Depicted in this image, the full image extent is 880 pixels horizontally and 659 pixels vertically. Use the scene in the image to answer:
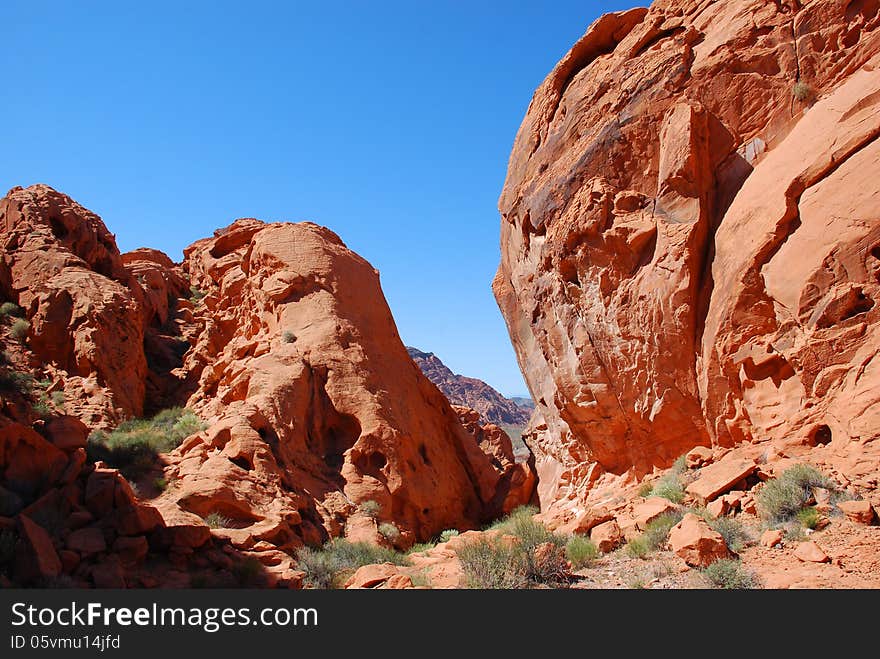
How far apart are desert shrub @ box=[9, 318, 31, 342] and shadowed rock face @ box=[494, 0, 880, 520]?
14145mm

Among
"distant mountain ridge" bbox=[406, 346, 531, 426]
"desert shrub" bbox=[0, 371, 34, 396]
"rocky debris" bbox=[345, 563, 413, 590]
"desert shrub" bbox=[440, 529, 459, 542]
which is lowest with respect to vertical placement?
"rocky debris" bbox=[345, 563, 413, 590]

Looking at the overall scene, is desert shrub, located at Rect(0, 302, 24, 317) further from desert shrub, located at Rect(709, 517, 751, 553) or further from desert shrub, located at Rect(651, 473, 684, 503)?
desert shrub, located at Rect(709, 517, 751, 553)

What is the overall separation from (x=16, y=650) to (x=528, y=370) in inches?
549

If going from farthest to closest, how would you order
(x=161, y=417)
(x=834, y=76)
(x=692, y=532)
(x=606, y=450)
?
(x=161, y=417) → (x=606, y=450) → (x=834, y=76) → (x=692, y=532)

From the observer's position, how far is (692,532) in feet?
22.4

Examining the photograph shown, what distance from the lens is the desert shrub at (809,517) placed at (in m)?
6.54

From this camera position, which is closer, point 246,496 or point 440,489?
point 246,496

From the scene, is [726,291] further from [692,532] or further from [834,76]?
[692,532]

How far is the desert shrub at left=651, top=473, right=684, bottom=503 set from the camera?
9.15 metres

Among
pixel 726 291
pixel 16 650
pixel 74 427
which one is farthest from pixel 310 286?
pixel 16 650

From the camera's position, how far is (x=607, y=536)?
8305 mm

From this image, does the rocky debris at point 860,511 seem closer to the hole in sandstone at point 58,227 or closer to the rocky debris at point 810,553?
the rocky debris at point 810,553

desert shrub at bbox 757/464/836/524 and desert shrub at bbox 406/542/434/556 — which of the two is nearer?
desert shrub at bbox 757/464/836/524

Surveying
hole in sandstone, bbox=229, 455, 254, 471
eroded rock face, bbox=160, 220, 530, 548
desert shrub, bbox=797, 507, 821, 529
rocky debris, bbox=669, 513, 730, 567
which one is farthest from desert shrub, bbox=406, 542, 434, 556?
desert shrub, bbox=797, 507, 821, 529
